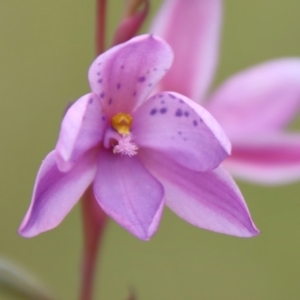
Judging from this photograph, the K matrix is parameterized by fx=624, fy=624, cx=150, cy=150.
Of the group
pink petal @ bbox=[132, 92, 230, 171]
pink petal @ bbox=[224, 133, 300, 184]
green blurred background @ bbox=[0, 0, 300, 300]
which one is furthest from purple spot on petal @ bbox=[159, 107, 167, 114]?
green blurred background @ bbox=[0, 0, 300, 300]

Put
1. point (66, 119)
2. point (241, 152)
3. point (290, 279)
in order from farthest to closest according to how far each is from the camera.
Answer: point (290, 279)
point (241, 152)
point (66, 119)

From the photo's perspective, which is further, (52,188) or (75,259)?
(75,259)

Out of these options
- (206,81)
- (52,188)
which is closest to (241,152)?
(206,81)

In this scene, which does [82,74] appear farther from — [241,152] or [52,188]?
[52,188]

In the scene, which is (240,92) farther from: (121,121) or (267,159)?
(121,121)

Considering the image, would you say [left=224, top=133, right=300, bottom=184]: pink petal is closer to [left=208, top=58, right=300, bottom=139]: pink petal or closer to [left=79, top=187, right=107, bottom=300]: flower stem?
[left=208, top=58, right=300, bottom=139]: pink petal

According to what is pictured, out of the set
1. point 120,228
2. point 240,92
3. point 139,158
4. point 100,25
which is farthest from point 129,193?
point 120,228

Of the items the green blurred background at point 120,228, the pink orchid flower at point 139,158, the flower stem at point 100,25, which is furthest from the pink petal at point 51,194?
the green blurred background at point 120,228

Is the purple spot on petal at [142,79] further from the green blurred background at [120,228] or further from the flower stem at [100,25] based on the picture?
the green blurred background at [120,228]
